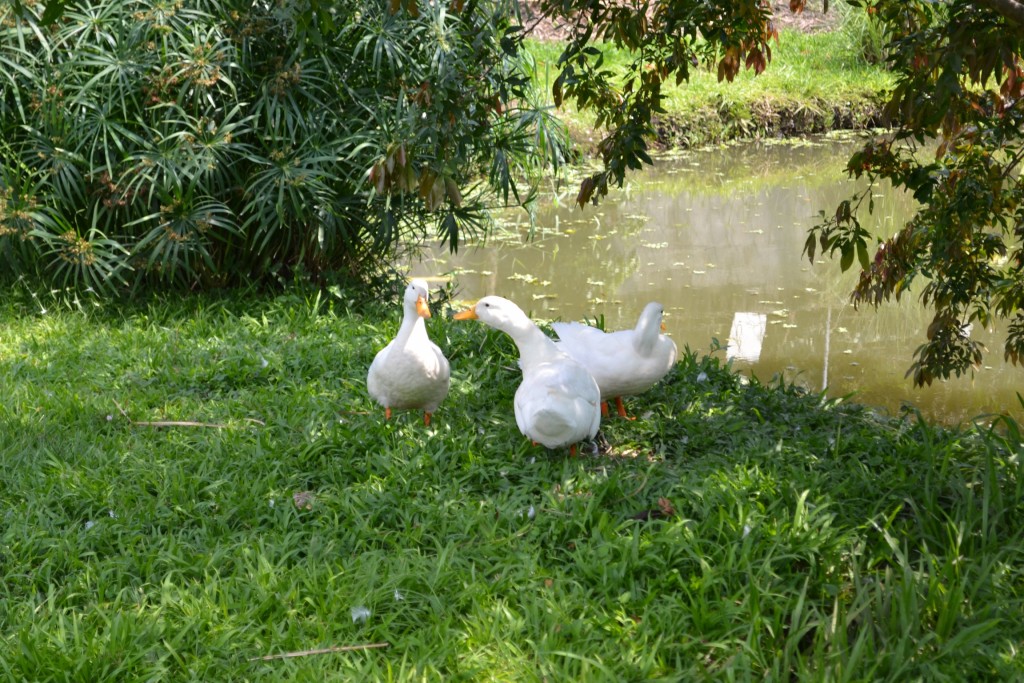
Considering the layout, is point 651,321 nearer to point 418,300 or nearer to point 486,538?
point 418,300

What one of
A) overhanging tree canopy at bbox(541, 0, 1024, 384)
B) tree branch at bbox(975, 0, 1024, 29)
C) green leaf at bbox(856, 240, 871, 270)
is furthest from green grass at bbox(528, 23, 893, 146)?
tree branch at bbox(975, 0, 1024, 29)

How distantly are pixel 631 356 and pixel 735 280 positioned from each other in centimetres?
391

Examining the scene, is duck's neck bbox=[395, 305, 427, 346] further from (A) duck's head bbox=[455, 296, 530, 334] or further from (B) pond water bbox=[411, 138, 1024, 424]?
(B) pond water bbox=[411, 138, 1024, 424]

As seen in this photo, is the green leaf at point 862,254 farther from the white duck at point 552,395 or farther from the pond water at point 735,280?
the pond water at point 735,280

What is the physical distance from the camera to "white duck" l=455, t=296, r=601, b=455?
3649mm

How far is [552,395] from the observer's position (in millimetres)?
3654

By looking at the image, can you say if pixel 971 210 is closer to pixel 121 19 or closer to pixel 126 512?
pixel 126 512

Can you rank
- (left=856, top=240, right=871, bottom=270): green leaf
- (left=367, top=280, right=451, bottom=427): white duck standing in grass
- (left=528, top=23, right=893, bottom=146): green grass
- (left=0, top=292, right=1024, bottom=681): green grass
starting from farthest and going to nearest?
(left=528, top=23, right=893, bottom=146): green grass < (left=367, top=280, right=451, bottom=427): white duck standing in grass < (left=856, top=240, right=871, bottom=270): green leaf < (left=0, top=292, right=1024, bottom=681): green grass

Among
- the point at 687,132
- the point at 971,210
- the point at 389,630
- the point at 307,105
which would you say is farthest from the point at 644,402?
the point at 687,132

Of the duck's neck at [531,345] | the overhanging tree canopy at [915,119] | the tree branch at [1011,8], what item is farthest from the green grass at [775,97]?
the tree branch at [1011,8]

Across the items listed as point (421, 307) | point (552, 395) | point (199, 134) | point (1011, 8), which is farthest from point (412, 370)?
point (199, 134)

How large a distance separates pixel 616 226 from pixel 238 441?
19.8ft

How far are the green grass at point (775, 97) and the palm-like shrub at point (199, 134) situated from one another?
21.3 ft

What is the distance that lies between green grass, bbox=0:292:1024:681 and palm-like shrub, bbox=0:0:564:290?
1251 millimetres
